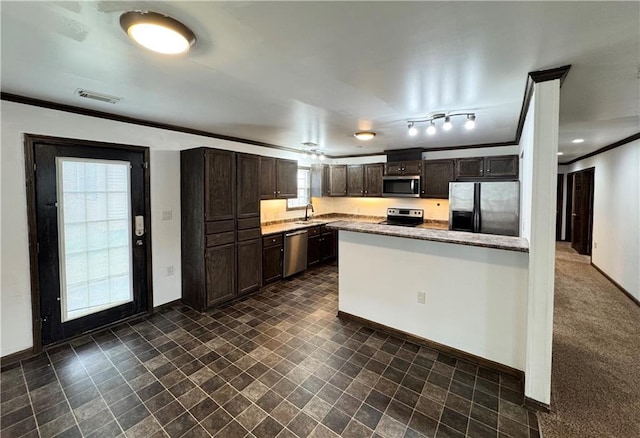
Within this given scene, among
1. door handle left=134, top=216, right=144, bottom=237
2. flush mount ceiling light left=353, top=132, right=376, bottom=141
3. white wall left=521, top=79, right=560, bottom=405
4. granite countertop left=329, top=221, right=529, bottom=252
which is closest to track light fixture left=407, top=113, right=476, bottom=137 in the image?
flush mount ceiling light left=353, top=132, right=376, bottom=141

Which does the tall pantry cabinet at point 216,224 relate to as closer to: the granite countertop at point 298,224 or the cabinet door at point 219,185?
the cabinet door at point 219,185

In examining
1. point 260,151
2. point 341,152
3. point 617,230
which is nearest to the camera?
point 617,230

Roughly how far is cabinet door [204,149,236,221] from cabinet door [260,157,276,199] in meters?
0.76

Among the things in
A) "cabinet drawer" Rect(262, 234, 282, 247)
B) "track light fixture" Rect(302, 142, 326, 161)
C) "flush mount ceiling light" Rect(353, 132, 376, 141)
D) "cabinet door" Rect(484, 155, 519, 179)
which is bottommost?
"cabinet drawer" Rect(262, 234, 282, 247)

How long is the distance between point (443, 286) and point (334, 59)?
233cm

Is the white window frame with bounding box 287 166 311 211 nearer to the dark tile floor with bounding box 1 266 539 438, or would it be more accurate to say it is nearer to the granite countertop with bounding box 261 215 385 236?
the granite countertop with bounding box 261 215 385 236

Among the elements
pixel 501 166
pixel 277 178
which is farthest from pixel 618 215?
pixel 277 178

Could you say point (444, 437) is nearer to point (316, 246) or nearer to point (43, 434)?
point (43, 434)

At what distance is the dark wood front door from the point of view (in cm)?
659

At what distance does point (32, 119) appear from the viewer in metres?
2.76

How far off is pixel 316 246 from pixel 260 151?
7.30 ft

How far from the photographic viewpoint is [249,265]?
4422 mm

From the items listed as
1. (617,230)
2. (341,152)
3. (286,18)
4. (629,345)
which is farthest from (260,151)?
(617,230)

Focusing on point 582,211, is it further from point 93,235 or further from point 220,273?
point 93,235
